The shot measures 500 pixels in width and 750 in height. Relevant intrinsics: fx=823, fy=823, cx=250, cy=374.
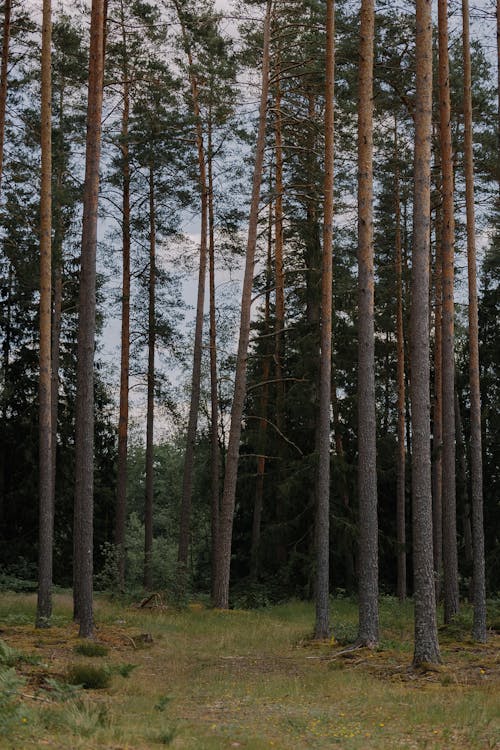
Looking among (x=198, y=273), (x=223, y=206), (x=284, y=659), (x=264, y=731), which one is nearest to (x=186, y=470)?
(x=198, y=273)

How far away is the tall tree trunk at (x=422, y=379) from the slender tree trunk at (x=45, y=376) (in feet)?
23.5

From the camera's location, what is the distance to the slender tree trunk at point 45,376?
1541 cm

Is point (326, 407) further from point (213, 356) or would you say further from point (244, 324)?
point (213, 356)

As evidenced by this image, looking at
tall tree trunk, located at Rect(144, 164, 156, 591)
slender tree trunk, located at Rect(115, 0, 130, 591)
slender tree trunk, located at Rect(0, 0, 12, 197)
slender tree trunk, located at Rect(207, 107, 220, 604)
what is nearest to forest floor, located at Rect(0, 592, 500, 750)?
slender tree trunk, located at Rect(115, 0, 130, 591)

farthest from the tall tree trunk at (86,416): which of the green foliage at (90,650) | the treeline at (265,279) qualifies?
the green foliage at (90,650)

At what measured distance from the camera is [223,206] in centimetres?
2452

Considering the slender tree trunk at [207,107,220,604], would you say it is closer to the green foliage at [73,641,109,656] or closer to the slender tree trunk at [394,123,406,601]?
the slender tree trunk at [394,123,406,601]

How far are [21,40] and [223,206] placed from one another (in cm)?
832

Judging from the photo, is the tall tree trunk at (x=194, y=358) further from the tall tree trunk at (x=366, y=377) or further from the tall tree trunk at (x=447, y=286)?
the tall tree trunk at (x=366, y=377)

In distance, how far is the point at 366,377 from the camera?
45.2 feet

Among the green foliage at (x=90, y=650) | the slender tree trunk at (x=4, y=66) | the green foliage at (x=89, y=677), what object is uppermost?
the slender tree trunk at (x=4, y=66)

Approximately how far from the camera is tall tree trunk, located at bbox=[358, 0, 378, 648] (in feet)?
44.2

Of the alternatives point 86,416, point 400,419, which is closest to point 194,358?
point 400,419

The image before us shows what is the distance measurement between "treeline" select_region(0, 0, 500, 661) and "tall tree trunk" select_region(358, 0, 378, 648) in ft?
0.15
